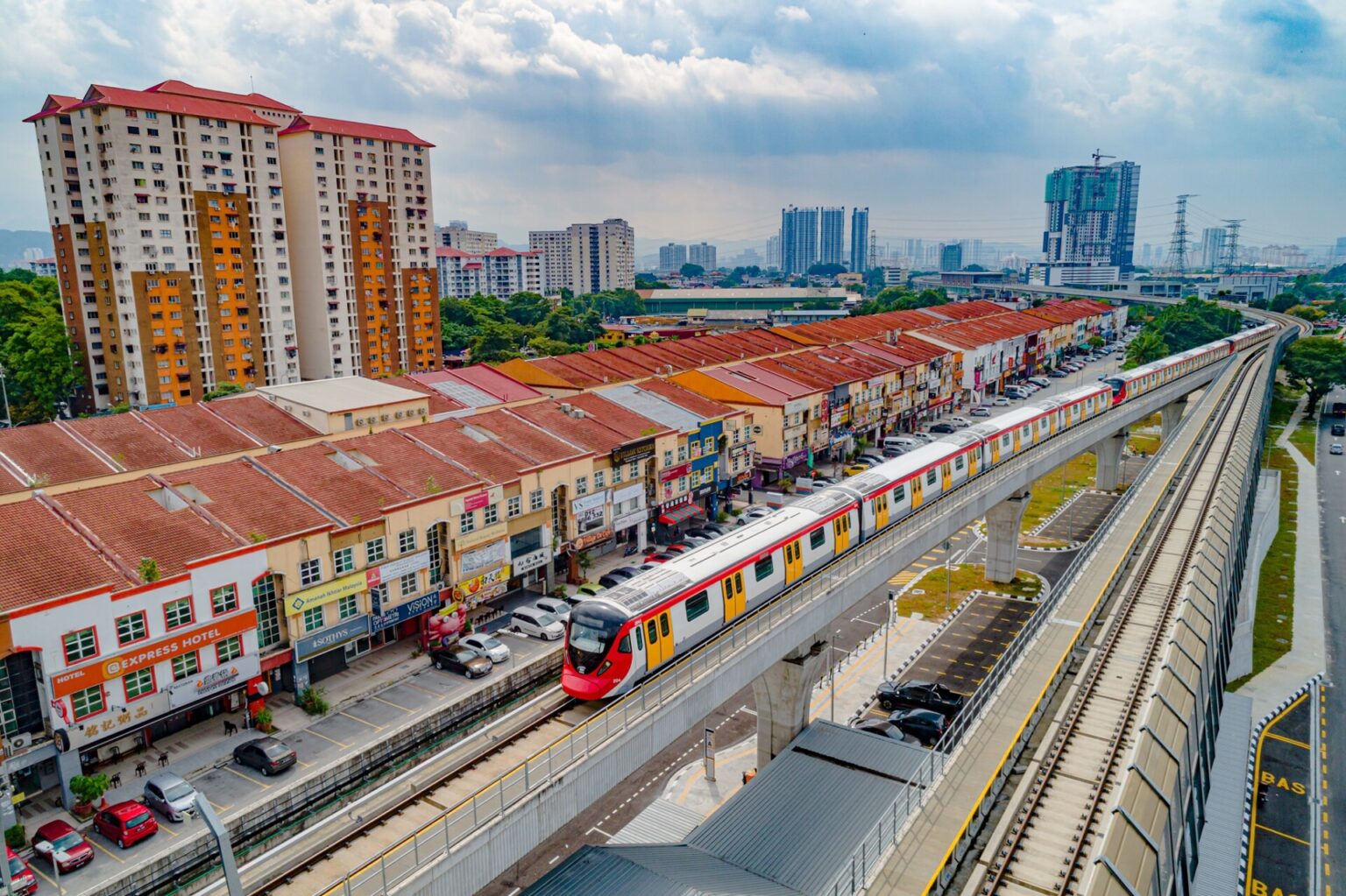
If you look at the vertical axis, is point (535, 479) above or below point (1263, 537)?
above

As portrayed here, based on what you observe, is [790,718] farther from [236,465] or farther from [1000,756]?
[236,465]

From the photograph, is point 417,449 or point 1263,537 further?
point 1263,537

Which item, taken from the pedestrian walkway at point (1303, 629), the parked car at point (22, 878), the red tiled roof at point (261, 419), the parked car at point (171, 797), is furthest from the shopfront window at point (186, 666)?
the pedestrian walkway at point (1303, 629)

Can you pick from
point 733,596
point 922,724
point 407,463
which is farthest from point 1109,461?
point 407,463

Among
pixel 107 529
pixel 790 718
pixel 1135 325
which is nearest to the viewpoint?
pixel 790 718

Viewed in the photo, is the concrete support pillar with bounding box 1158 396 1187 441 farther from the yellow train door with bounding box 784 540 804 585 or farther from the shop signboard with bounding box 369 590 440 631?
the shop signboard with bounding box 369 590 440 631

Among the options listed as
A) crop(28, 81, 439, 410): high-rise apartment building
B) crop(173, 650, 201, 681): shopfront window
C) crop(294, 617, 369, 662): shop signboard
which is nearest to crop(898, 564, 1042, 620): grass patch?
crop(294, 617, 369, 662): shop signboard

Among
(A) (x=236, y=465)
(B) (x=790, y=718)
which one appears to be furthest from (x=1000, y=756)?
(A) (x=236, y=465)
